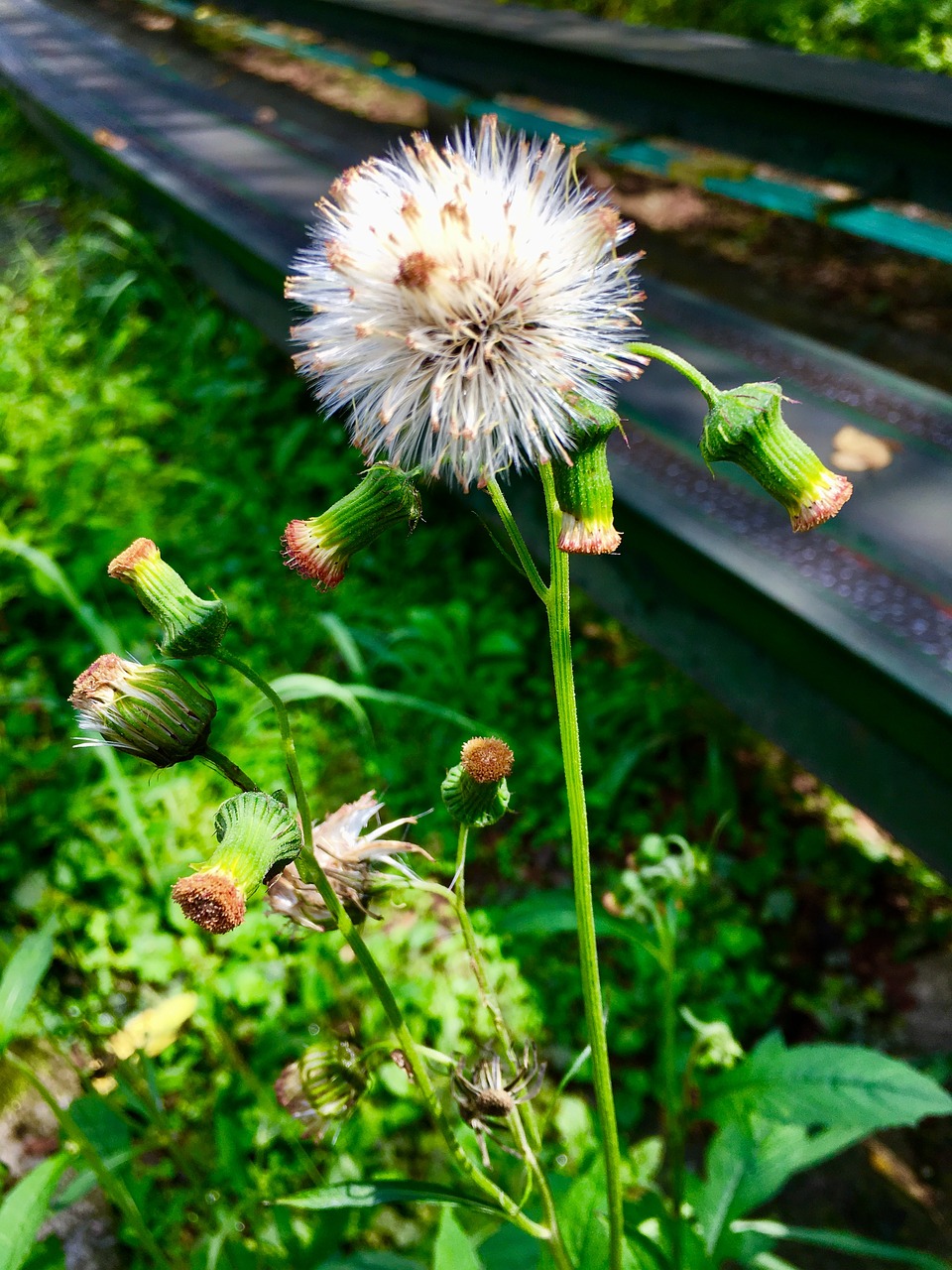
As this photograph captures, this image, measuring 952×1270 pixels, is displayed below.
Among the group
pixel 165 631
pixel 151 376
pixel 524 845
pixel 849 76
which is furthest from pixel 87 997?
pixel 849 76

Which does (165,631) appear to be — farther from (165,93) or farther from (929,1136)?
(165,93)

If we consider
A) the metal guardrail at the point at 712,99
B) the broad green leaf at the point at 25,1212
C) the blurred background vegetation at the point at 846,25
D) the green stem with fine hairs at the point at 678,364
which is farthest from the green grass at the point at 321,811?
the blurred background vegetation at the point at 846,25

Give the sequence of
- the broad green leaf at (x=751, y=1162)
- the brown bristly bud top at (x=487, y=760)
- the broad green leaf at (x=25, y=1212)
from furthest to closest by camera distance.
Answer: the broad green leaf at (x=751, y=1162)
the broad green leaf at (x=25, y=1212)
the brown bristly bud top at (x=487, y=760)

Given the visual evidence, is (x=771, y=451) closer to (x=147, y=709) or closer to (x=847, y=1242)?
(x=147, y=709)

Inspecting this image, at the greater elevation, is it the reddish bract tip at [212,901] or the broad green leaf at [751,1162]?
the reddish bract tip at [212,901]

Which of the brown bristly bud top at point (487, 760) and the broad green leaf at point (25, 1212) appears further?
the broad green leaf at point (25, 1212)

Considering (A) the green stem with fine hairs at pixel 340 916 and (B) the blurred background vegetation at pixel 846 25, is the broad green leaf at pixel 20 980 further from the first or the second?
(B) the blurred background vegetation at pixel 846 25

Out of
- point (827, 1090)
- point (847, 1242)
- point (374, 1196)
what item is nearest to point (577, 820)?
point (374, 1196)

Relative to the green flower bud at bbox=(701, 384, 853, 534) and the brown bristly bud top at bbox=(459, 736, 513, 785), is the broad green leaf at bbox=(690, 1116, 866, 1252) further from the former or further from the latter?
the green flower bud at bbox=(701, 384, 853, 534)
